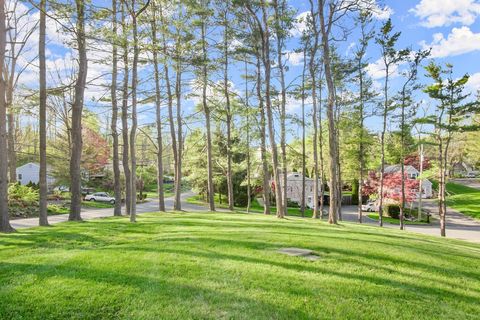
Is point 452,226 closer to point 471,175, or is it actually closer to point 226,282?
point 226,282

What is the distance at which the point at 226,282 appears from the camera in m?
4.16

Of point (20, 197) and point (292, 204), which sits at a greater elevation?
point (20, 197)

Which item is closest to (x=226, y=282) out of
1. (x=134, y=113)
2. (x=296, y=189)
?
(x=134, y=113)

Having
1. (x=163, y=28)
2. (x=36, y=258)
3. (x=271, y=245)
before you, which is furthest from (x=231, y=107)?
(x=36, y=258)

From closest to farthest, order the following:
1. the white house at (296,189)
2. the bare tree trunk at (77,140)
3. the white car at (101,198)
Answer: the bare tree trunk at (77,140), the white car at (101,198), the white house at (296,189)

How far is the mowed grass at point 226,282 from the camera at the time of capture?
11.3ft

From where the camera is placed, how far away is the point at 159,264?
4.82m

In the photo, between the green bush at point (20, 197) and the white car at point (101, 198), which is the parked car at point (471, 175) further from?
the green bush at point (20, 197)

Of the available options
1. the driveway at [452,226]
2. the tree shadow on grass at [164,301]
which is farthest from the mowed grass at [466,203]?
the tree shadow on grass at [164,301]

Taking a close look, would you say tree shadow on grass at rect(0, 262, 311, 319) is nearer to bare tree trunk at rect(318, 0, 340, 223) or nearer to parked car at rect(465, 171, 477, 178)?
bare tree trunk at rect(318, 0, 340, 223)

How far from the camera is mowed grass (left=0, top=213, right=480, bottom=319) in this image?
346 cm

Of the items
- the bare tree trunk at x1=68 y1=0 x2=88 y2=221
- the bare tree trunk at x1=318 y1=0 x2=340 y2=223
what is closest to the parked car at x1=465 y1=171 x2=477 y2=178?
the bare tree trunk at x1=318 y1=0 x2=340 y2=223

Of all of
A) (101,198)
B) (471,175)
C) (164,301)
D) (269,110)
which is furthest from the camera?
(471,175)

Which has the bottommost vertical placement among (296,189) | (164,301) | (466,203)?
(466,203)
